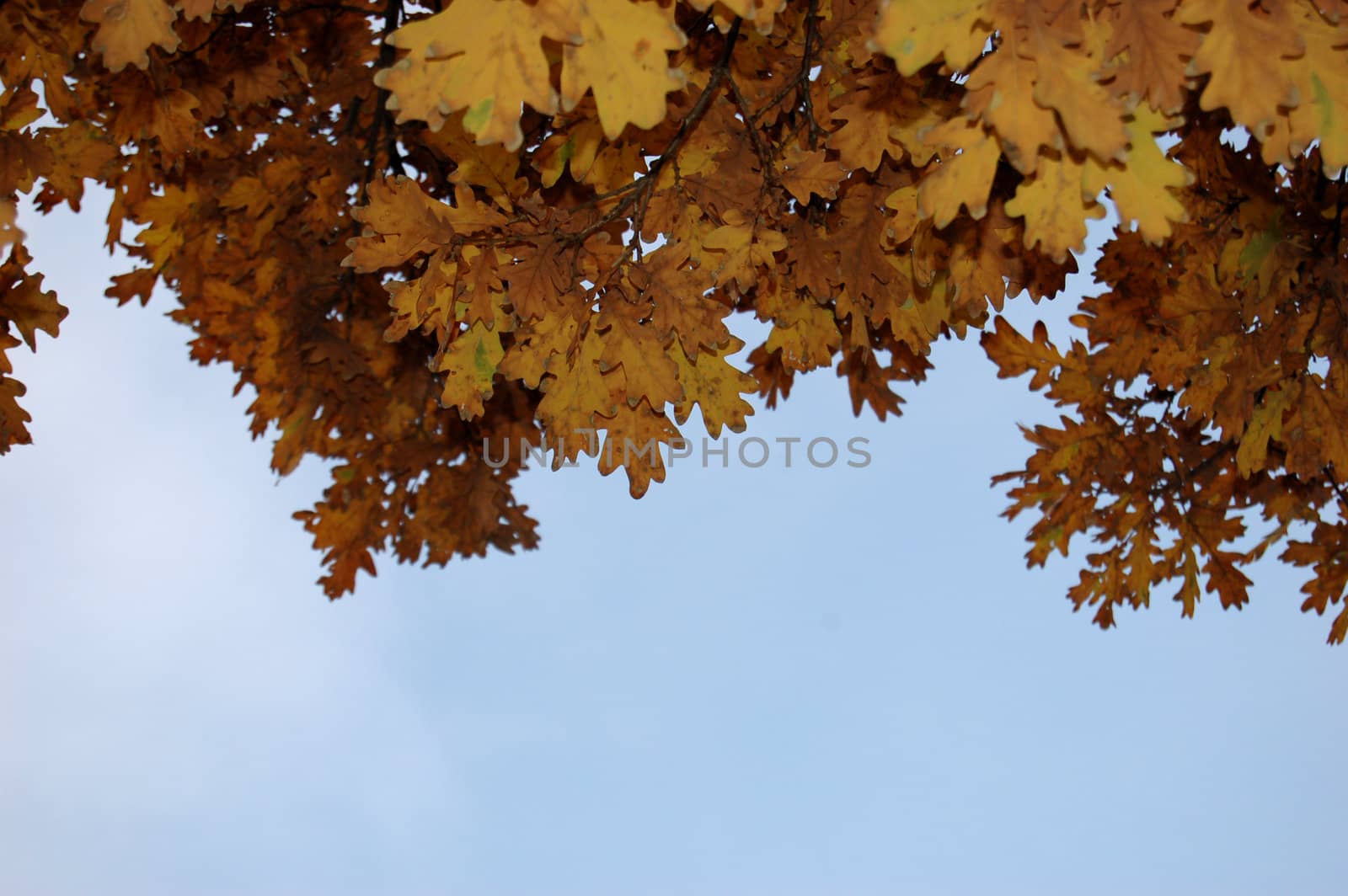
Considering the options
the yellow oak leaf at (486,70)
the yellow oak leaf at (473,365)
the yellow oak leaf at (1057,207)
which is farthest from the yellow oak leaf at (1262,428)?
the yellow oak leaf at (486,70)

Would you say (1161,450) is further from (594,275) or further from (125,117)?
(125,117)

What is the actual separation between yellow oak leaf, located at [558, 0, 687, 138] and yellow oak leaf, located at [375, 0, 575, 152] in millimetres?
49

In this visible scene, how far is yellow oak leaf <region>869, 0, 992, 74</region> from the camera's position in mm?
1959

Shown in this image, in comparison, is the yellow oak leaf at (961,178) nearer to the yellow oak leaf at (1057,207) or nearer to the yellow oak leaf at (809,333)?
the yellow oak leaf at (1057,207)

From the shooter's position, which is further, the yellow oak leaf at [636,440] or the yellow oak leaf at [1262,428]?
the yellow oak leaf at [1262,428]

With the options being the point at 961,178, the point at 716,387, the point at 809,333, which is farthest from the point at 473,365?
the point at 961,178

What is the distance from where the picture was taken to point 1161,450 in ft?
15.8

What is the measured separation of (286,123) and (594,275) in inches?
129

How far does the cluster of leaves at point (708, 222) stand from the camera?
2.00 m

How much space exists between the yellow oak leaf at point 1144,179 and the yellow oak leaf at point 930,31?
310 mm

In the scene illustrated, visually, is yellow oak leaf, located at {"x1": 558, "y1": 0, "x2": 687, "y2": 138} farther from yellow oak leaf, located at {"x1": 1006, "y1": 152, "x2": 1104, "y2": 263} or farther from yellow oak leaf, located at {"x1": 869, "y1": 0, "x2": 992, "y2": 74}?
yellow oak leaf, located at {"x1": 1006, "y1": 152, "x2": 1104, "y2": 263}

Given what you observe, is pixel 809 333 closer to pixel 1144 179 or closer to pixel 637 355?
pixel 637 355

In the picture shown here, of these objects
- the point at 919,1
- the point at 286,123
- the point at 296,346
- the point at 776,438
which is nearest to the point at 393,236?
the point at 919,1

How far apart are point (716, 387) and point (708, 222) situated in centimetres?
42
